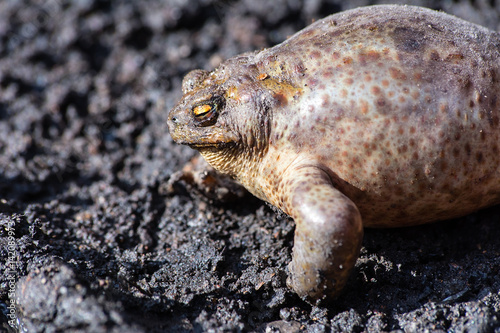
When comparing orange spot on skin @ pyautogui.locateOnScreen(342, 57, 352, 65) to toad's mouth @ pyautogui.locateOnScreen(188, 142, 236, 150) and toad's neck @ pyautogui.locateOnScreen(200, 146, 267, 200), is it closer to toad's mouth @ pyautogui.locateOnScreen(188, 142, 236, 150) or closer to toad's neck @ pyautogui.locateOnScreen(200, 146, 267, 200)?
toad's neck @ pyautogui.locateOnScreen(200, 146, 267, 200)

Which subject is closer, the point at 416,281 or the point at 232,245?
the point at 416,281

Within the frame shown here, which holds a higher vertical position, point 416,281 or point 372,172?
point 372,172

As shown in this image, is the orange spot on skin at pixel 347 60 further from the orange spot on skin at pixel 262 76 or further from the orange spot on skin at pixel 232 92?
the orange spot on skin at pixel 232 92

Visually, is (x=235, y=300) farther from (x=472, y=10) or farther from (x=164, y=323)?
(x=472, y=10)

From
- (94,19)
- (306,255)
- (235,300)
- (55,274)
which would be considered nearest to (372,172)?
(306,255)

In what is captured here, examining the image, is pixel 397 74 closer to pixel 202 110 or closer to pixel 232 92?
pixel 232 92

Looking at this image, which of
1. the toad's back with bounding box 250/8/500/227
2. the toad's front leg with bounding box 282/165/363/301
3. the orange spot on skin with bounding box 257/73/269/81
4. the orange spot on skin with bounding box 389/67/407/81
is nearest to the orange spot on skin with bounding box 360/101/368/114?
the toad's back with bounding box 250/8/500/227

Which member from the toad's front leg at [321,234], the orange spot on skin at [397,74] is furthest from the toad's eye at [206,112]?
the orange spot on skin at [397,74]

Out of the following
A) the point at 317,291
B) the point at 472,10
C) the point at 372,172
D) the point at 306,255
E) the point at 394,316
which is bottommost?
the point at 394,316
